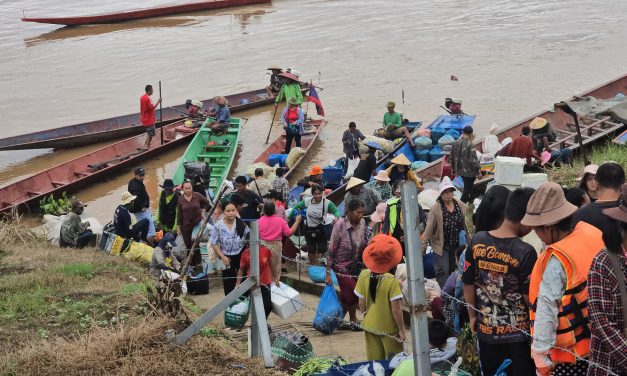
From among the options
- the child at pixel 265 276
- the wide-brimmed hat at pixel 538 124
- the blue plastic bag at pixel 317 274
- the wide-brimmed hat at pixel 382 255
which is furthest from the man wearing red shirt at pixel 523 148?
the wide-brimmed hat at pixel 382 255

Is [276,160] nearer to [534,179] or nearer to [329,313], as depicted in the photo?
[534,179]

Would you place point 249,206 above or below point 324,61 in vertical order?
above

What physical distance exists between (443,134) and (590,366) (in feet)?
44.8

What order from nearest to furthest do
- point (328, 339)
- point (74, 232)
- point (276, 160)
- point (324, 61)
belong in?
point (328, 339)
point (74, 232)
point (276, 160)
point (324, 61)

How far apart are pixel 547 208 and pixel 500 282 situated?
79cm

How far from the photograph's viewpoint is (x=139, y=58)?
35.0 metres

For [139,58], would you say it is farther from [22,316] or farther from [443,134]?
[22,316]

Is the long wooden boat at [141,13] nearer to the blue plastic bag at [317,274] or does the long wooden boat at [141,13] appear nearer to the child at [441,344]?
the blue plastic bag at [317,274]

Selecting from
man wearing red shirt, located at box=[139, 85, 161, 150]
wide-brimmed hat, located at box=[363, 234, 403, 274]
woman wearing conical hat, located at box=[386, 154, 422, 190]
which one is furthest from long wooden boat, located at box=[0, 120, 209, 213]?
wide-brimmed hat, located at box=[363, 234, 403, 274]

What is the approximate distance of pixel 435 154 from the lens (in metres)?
17.5

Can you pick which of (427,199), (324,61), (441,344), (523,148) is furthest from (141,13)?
(441,344)

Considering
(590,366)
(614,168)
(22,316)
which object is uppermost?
(614,168)

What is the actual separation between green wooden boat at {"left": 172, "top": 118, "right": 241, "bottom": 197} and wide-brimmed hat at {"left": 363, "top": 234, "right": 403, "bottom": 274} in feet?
35.7

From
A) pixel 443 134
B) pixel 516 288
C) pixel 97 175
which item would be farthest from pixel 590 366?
pixel 97 175
